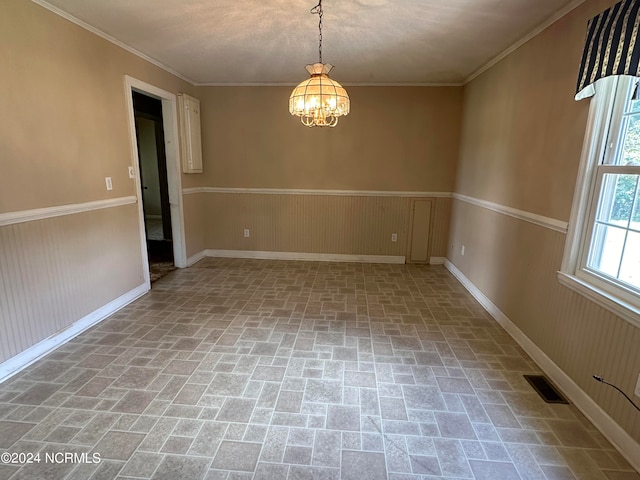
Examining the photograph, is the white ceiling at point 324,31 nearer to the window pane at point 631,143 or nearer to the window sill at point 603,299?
the window pane at point 631,143

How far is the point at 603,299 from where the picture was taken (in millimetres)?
1819

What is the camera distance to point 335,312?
10.7 feet

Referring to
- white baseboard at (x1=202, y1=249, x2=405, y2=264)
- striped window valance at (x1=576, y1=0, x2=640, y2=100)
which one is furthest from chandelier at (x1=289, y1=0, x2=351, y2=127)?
white baseboard at (x1=202, y1=249, x2=405, y2=264)

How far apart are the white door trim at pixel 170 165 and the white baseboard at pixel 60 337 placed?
0.45 metres

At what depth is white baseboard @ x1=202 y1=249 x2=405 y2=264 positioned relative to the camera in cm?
494

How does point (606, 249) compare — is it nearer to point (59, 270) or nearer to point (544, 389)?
point (544, 389)

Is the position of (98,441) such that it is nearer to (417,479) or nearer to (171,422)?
(171,422)

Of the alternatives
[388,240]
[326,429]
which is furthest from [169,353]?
[388,240]

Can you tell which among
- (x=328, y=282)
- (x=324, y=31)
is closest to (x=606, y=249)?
(x=324, y=31)

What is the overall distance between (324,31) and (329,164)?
2.10 m

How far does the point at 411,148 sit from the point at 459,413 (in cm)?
362

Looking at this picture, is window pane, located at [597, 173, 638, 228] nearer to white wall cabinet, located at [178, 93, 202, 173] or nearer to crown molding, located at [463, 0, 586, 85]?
crown molding, located at [463, 0, 586, 85]

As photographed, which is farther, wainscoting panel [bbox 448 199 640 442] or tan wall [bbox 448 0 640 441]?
tan wall [bbox 448 0 640 441]

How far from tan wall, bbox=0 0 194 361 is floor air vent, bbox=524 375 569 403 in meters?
3.56
